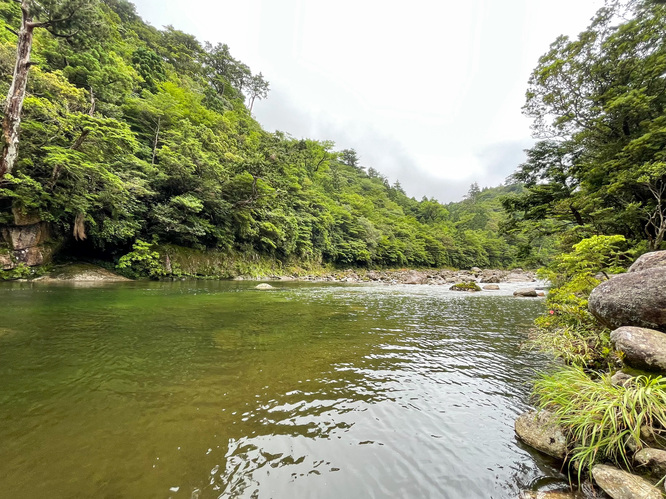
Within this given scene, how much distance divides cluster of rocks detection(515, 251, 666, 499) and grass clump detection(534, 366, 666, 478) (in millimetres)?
125

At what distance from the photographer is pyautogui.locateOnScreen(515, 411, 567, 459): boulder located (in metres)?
2.99

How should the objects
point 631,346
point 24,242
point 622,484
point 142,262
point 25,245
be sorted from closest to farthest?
1. point 622,484
2. point 631,346
3. point 24,242
4. point 25,245
5. point 142,262

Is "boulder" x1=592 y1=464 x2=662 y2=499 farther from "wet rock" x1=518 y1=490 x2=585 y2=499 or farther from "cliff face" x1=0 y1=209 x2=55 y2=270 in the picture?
"cliff face" x1=0 y1=209 x2=55 y2=270

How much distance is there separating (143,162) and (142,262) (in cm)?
713

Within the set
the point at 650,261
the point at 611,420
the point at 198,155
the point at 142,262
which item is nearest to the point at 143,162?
the point at 198,155

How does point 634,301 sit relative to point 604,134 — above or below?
below

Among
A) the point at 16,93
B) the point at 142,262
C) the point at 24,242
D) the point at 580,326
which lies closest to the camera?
the point at 580,326

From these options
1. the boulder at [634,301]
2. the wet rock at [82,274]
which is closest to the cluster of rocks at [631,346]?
the boulder at [634,301]

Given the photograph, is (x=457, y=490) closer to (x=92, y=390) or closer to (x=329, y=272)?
Result: (x=92, y=390)

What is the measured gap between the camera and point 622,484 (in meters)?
2.23

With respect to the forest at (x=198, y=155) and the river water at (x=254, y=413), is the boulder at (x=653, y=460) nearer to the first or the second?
the river water at (x=254, y=413)

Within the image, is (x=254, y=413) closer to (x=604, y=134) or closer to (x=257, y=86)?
(x=604, y=134)

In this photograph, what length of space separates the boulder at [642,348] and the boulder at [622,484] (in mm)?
1891

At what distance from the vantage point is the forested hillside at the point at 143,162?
1343 centimetres
